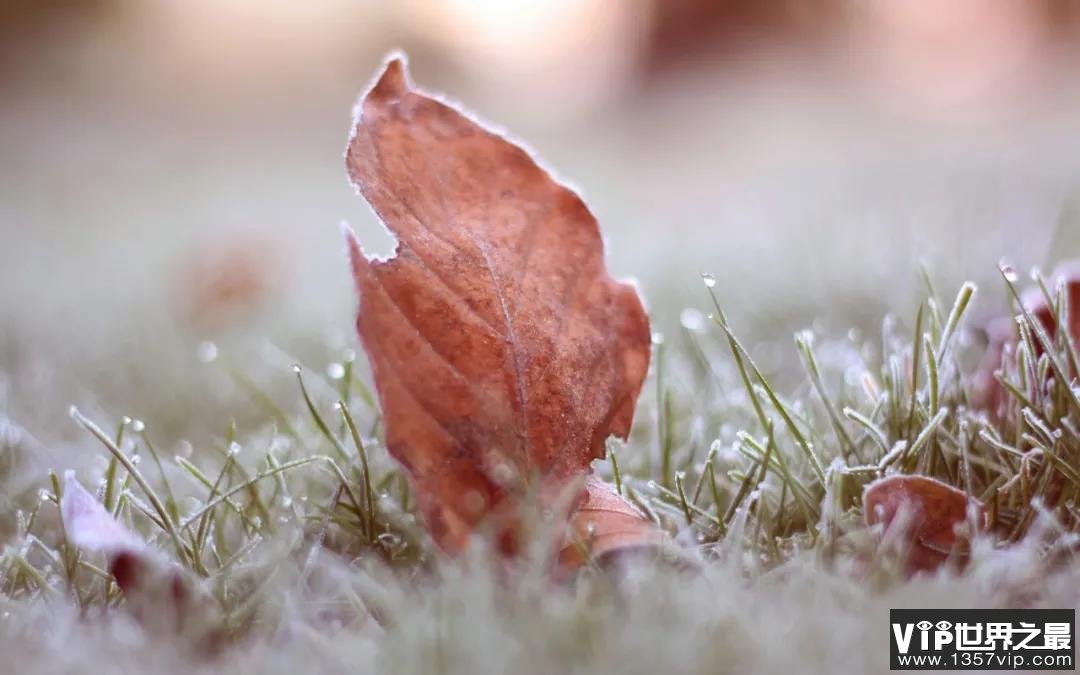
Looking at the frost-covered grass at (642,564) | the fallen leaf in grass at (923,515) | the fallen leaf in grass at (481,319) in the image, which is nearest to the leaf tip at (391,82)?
the fallen leaf in grass at (481,319)

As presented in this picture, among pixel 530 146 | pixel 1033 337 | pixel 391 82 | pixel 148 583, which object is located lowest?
pixel 148 583

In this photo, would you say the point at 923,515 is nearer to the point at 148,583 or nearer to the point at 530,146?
the point at 148,583

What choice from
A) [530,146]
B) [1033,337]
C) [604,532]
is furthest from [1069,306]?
[530,146]

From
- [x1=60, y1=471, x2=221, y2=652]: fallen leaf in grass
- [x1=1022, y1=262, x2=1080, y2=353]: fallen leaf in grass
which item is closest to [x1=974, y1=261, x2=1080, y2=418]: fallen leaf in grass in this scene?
[x1=1022, y1=262, x2=1080, y2=353]: fallen leaf in grass

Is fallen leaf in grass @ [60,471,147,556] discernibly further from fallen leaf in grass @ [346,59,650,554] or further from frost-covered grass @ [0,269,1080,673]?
fallen leaf in grass @ [346,59,650,554]

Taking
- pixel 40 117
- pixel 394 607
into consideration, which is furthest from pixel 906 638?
pixel 40 117
